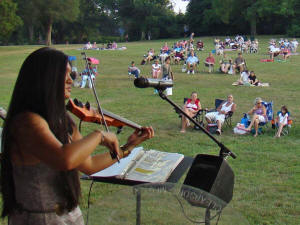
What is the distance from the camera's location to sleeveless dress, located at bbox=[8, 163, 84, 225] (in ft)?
6.78

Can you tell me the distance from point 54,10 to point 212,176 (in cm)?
6375

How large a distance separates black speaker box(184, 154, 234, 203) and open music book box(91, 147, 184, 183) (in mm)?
282

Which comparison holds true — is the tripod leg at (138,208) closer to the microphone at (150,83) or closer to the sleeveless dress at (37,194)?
the sleeveless dress at (37,194)

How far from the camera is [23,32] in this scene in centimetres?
7562

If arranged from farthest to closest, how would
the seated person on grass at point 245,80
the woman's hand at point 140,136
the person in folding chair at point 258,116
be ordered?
1. the seated person on grass at point 245,80
2. the person in folding chair at point 258,116
3. the woman's hand at point 140,136

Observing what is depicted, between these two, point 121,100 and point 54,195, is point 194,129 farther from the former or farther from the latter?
A: point 54,195

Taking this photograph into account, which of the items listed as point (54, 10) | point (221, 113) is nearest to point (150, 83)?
point (221, 113)

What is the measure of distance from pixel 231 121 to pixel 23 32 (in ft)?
233

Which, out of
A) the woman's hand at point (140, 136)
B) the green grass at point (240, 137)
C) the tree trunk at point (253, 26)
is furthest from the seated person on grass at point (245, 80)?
the tree trunk at point (253, 26)

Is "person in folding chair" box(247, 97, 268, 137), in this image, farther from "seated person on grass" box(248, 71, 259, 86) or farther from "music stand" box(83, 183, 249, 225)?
"seated person on grass" box(248, 71, 259, 86)

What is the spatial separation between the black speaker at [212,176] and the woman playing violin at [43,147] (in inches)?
36.1

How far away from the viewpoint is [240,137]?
9422 millimetres

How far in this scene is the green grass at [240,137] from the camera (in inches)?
219

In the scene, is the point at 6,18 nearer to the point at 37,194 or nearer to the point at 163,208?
the point at 37,194
